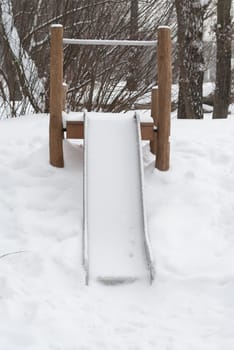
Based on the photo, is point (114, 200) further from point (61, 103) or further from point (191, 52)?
point (191, 52)

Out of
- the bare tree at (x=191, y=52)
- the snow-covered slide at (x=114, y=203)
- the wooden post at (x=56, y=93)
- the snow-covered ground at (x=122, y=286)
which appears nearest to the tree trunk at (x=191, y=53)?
the bare tree at (x=191, y=52)

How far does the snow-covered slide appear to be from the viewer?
426 cm

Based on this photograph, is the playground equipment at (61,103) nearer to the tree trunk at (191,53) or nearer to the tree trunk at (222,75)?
the tree trunk at (191,53)

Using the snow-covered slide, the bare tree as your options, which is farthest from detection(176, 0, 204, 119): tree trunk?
the snow-covered slide

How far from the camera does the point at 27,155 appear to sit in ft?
18.9

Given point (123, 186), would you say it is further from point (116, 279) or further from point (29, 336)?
point (29, 336)

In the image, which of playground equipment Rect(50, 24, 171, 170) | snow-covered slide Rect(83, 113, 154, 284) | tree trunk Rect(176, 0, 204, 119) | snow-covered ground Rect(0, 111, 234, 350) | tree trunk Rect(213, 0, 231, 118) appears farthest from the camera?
tree trunk Rect(213, 0, 231, 118)

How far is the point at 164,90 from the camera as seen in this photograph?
5.53 m

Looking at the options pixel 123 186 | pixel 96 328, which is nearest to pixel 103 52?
pixel 123 186

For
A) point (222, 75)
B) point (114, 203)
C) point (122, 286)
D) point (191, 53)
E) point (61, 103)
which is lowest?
point (222, 75)

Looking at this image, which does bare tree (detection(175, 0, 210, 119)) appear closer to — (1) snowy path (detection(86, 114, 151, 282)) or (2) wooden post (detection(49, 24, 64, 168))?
(1) snowy path (detection(86, 114, 151, 282))

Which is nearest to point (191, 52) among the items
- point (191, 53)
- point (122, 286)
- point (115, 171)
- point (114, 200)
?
point (191, 53)

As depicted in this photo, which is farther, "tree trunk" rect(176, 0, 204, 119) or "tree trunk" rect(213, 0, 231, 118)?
"tree trunk" rect(213, 0, 231, 118)

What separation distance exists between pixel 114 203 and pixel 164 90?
1.24 meters
